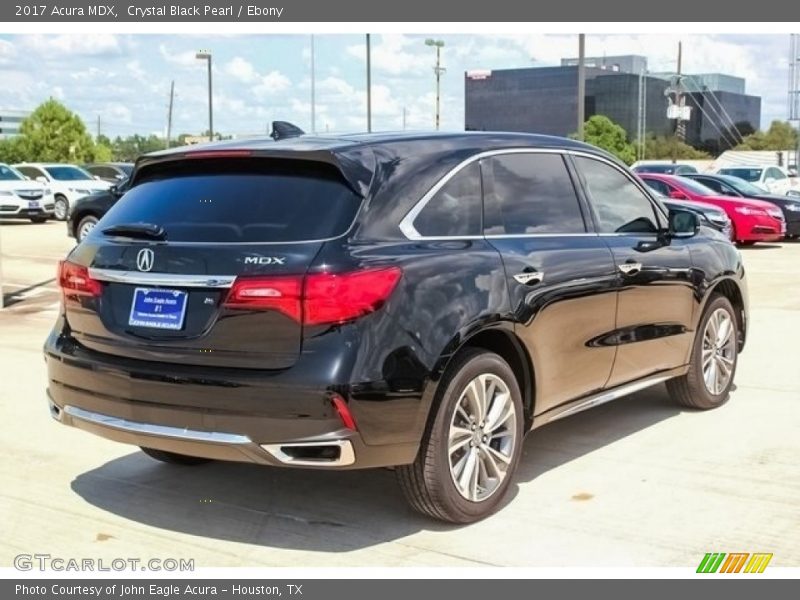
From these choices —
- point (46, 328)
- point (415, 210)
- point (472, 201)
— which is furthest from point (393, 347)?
point (46, 328)

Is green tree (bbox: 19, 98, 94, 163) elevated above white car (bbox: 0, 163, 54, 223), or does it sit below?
above

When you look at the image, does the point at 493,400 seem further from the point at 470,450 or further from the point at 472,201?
the point at 472,201

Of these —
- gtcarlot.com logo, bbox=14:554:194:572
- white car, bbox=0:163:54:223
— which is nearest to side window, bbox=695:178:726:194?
white car, bbox=0:163:54:223

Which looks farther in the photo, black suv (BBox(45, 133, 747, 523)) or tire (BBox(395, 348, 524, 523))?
tire (BBox(395, 348, 524, 523))

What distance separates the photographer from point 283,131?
5277mm

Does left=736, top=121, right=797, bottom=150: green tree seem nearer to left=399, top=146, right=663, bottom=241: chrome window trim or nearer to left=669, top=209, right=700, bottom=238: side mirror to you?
left=669, top=209, right=700, bottom=238: side mirror

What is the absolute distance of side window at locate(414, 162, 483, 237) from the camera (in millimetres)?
4645

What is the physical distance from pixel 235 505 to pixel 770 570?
8.09ft

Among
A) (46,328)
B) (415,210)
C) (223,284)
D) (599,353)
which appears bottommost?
(46,328)

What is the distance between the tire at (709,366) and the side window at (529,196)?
1578 mm

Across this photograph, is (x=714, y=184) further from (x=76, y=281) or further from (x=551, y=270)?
(x=76, y=281)

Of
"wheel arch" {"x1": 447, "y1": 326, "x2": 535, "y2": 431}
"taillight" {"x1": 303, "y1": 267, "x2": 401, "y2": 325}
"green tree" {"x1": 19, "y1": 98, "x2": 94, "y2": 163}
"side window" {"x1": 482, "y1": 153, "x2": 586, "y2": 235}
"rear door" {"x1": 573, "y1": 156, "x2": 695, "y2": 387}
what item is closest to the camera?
"taillight" {"x1": 303, "y1": 267, "x2": 401, "y2": 325}

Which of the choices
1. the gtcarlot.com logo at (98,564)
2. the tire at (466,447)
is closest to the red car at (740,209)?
the tire at (466,447)

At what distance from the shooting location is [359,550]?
174 inches
